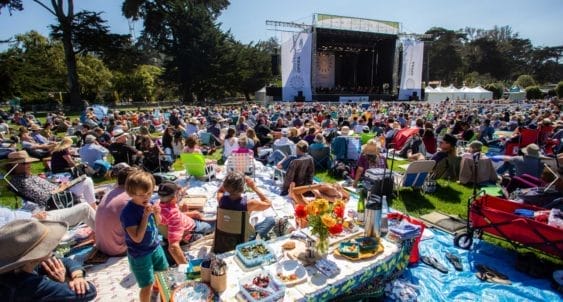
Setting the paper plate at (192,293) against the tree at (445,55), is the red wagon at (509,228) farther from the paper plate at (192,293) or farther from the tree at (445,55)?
the tree at (445,55)

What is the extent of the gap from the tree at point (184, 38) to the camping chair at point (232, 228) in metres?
32.1

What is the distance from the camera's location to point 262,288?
2080mm

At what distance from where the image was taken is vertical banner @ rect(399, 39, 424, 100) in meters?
27.7

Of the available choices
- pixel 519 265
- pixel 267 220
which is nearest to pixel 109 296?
pixel 267 220

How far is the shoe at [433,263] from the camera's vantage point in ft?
11.6

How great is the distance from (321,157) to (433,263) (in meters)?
4.29

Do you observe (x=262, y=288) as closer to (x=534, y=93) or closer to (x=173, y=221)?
(x=173, y=221)

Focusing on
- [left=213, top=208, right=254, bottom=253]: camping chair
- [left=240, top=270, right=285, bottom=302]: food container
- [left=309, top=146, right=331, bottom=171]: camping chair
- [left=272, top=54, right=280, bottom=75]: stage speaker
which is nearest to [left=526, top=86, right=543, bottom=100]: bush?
[left=272, top=54, right=280, bottom=75]: stage speaker

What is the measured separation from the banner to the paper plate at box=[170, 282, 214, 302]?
116ft

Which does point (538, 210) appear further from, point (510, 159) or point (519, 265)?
point (510, 159)

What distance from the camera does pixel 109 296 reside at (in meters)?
3.04

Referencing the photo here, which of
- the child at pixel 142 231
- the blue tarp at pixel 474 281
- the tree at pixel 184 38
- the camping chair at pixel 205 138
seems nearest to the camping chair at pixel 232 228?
the child at pixel 142 231

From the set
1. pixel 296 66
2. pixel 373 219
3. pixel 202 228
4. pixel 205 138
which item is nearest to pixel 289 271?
pixel 373 219

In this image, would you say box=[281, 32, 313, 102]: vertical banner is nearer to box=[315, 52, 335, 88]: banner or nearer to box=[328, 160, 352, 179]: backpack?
box=[315, 52, 335, 88]: banner
